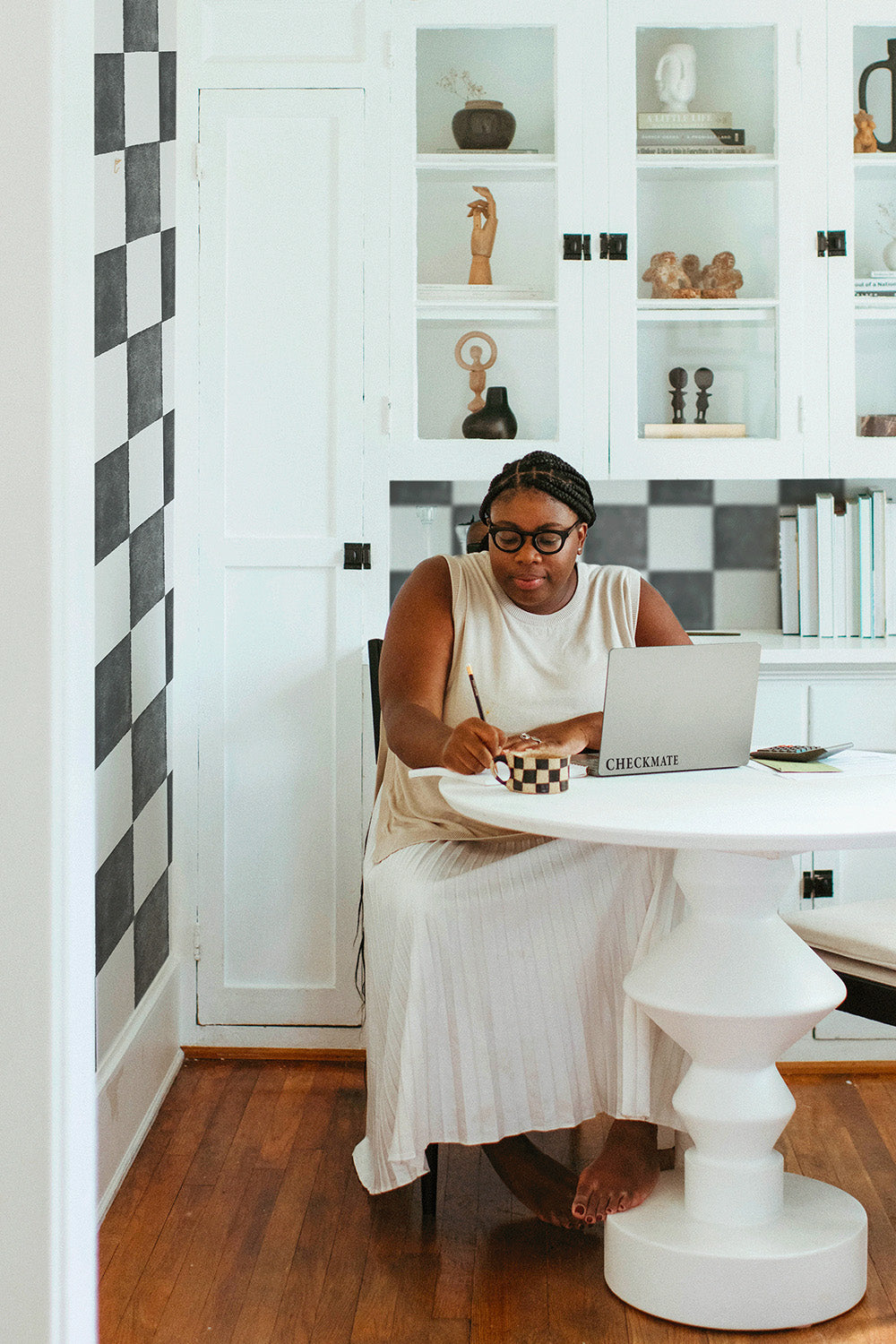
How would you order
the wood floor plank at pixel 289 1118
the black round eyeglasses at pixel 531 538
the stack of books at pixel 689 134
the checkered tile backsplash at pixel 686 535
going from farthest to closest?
the checkered tile backsplash at pixel 686 535, the stack of books at pixel 689 134, the wood floor plank at pixel 289 1118, the black round eyeglasses at pixel 531 538

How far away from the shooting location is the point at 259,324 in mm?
2570

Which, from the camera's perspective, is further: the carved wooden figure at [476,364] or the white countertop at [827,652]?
the carved wooden figure at [476,364]

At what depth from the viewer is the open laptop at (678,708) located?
1.60 meters

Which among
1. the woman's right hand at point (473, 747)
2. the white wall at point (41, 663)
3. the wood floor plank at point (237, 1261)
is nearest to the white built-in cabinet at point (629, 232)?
the woman's right hand at point (473, 747)

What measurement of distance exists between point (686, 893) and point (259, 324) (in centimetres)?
158

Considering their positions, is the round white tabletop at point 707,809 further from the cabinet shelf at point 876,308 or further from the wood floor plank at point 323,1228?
the cabinet shelf at point 876,308

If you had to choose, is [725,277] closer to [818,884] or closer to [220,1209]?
[818,884]

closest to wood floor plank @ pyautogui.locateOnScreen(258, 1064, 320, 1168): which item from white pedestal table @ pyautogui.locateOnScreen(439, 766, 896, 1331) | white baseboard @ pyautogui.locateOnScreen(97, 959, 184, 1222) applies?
white baseboard @ pyautogui.locateOnScreen(97, 959, 184, 1222)

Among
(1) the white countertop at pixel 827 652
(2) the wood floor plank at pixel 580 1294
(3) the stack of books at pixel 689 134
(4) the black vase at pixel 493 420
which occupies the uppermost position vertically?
(3) the stack of books at pixel 689 134

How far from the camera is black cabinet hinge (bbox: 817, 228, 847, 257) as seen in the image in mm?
2543

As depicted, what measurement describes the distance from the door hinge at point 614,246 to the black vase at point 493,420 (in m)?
0.36

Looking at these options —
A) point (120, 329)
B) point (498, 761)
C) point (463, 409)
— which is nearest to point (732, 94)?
point (463, 409)

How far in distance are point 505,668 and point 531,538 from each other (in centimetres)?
23

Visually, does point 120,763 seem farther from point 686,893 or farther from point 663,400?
point 663,400
